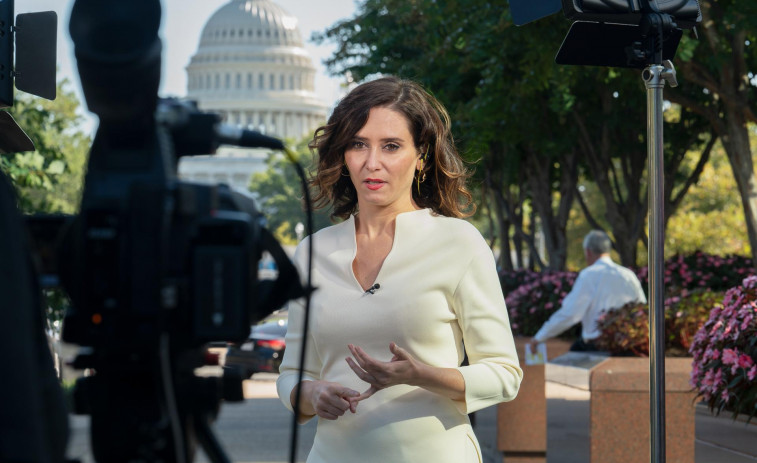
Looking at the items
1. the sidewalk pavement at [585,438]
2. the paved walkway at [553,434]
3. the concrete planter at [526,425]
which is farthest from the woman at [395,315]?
the concrete planter at [526,425]

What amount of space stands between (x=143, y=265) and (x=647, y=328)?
752 cm

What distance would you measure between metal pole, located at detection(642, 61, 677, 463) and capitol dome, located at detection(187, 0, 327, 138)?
133 metres

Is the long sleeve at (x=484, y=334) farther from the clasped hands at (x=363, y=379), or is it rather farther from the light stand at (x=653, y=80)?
the light stand at (x=653, y=80)

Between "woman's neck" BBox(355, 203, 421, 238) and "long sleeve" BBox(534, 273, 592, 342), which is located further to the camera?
"long sleeve" BBox(534, 273, 592, 342)

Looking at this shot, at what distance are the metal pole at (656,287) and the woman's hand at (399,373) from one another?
4.61ft

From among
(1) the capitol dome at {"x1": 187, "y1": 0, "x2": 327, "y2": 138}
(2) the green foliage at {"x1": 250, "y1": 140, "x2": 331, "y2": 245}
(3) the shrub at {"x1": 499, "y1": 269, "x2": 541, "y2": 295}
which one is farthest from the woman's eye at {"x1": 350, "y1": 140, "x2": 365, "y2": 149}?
(1) the capitol dome at {"x1": 187, "y1": 0, "x2": 327, "y2": 138}

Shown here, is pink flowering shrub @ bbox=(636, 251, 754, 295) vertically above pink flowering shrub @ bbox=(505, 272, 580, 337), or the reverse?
pink flowering shrub @ bbox=(636, 251, 754, 295)

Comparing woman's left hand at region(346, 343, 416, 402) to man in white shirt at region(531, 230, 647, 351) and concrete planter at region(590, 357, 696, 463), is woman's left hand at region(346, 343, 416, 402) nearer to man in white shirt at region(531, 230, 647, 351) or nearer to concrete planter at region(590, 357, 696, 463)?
concrete planter at region(590, 357, 696, 463)

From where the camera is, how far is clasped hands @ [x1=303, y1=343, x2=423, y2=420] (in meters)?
2.91

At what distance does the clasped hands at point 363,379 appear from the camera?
2.91m

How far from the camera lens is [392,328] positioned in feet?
10.2

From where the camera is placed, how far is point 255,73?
140750mm

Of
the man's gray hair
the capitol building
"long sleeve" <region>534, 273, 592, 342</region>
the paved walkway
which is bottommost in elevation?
the paved walkway

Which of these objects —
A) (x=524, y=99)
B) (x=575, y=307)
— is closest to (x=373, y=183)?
(x=575, y=307)
